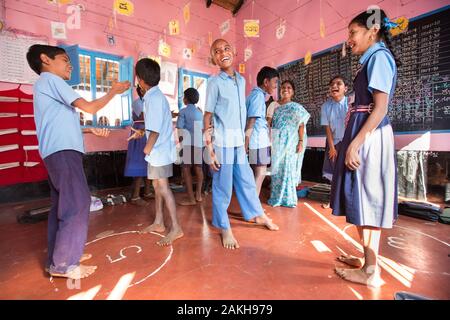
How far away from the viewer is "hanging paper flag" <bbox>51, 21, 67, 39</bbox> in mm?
A: 3506

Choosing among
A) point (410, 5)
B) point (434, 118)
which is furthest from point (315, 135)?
point (410, 5)

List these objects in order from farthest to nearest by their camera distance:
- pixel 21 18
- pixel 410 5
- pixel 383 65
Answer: pixel 21 18, pixel 410 5, pixel 383 65

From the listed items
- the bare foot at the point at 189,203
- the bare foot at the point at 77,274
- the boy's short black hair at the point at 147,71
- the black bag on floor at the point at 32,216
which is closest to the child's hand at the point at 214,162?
the boy's short black hair at the point at 147,71

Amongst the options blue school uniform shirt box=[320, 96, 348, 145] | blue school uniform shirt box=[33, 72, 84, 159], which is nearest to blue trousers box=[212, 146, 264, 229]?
blue school uniform shirt box=[33, 72, 84, 159]

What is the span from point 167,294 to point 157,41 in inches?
186

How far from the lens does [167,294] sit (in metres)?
1.33

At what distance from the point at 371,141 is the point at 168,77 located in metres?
4.40

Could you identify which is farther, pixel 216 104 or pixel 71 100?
pixel 216 104

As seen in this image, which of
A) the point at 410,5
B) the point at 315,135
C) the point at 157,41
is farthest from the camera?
the point at 157,41

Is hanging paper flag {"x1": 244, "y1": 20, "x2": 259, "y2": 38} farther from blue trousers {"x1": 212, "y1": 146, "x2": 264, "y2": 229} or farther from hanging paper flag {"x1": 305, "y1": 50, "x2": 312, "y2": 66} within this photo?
blue trousers {"x1": 212, "y1": 146, "x2": 264, "y2": 229}

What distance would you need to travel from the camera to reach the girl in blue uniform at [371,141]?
4.04ft

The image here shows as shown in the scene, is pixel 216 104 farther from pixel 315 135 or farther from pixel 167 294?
pixel 315 135

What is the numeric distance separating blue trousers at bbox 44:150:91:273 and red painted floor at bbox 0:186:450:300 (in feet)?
0.52

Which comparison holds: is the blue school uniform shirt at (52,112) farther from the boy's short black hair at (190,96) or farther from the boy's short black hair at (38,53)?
the boy's short black hair at (190,96)
